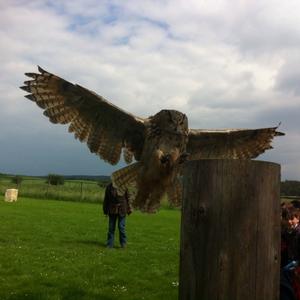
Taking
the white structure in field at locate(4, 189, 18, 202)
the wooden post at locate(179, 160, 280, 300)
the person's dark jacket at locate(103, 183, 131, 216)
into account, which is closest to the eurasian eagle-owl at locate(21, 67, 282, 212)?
the wooden post at locate(179, 160, 280, 300)

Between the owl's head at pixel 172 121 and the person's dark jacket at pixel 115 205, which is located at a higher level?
the owl's head at pixel 172 121

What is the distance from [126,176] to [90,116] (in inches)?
40.3

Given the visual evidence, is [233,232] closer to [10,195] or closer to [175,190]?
[175,190]

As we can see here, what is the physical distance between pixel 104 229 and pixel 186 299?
15841mm

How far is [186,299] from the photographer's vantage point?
2.57 meters

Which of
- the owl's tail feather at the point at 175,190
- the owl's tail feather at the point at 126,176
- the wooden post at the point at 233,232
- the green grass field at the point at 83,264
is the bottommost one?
the green grass field at the point at 83,264

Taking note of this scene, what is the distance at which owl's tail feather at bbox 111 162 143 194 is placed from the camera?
7.73m

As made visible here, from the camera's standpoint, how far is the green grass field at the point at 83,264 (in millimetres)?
8461

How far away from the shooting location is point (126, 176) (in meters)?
7.79

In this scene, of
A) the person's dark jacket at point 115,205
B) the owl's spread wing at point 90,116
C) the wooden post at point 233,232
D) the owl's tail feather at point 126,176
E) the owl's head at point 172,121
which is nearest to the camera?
the wooden post at point 233,232

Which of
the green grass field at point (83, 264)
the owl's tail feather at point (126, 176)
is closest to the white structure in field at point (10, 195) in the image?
the green grass field at point (83, 264)

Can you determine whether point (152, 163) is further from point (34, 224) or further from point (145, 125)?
point (34, 224)

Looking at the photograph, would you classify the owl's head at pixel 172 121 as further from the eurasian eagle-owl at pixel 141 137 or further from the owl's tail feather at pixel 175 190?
the owl's tail feather at pixel 175 190

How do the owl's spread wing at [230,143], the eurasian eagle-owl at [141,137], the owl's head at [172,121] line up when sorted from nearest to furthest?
the owl's head at [172,121]
the eurasian eagle-owl at [141,137]
the owl's spread wing at [230,143]
